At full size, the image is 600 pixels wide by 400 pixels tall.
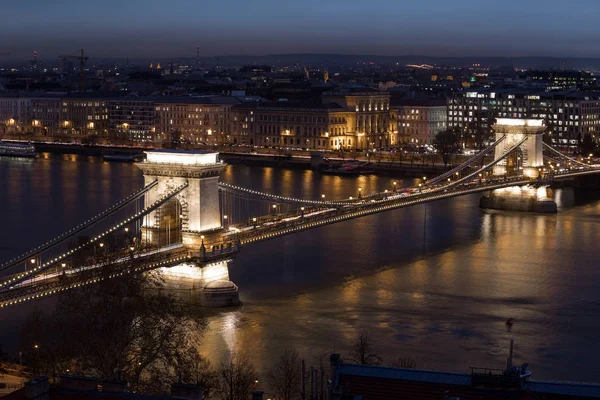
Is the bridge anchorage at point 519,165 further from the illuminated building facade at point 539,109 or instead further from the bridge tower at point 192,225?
the bridge tower at point 192,225

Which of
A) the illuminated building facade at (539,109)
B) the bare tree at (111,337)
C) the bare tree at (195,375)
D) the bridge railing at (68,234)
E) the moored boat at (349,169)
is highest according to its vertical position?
the illuminated building facade at (539,109)

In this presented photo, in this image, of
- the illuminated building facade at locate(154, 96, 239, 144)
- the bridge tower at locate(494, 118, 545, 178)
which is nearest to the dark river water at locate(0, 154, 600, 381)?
the bridge tower at locate(494, 118, 545, 178)

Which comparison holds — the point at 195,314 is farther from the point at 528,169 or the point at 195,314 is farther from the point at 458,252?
the point at 528,169

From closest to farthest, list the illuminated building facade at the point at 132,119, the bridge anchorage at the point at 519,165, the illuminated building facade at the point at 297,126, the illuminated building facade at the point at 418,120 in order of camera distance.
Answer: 1. the bridge anchorage at the point at 519,165
2. the illuminated building facade at the point at 297,126
3. the illuminated building facade at the point at 418,120
4. the illuminated building facade at the point at 132,119

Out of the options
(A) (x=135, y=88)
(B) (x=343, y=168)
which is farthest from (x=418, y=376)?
(A) (x=135, y=88)

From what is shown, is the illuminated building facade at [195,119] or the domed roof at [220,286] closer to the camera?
the domed roof at [220,286]

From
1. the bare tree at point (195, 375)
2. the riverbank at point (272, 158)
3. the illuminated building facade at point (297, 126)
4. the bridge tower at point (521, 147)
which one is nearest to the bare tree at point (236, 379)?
the bare tree at point (195, 375)

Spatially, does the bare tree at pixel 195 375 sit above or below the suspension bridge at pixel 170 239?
below

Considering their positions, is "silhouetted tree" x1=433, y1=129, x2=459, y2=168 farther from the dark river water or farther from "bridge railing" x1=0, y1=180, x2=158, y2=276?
"bridge railing" x1=0, y1=180, x2=158, y2=276
